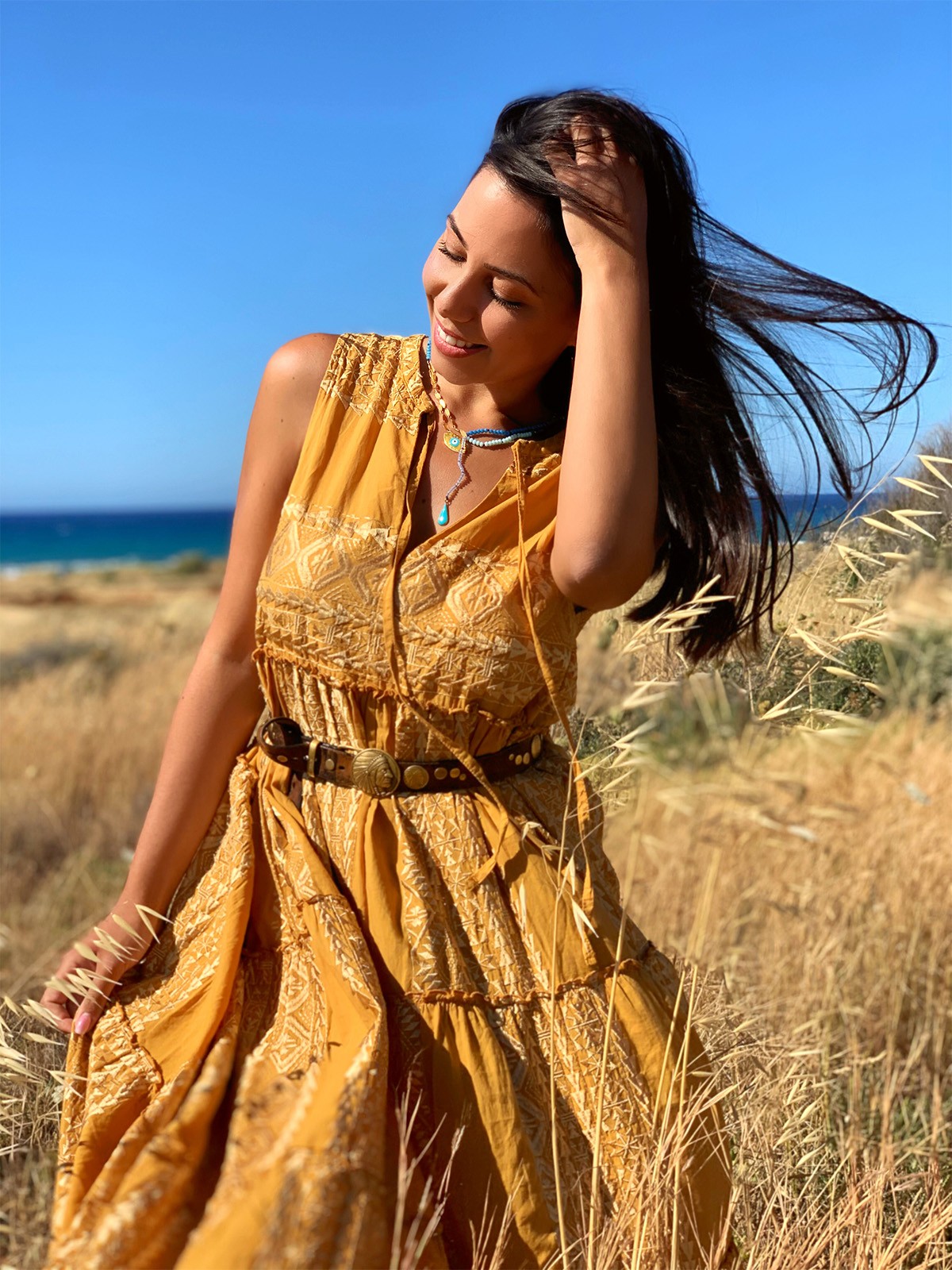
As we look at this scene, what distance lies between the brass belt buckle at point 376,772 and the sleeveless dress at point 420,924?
2 centimetres

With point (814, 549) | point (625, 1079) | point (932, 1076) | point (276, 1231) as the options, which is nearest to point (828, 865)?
point (932, 1076)

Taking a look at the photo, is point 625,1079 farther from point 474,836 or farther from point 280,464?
point 280,464

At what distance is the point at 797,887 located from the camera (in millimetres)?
2848

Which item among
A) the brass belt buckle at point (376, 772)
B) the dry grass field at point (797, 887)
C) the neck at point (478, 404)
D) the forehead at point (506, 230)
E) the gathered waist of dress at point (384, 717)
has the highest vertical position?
the forehead at point (506, 230)

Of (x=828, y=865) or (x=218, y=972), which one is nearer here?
(x=218, y=972)

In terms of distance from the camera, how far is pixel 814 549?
2273 mm

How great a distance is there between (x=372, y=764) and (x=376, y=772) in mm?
12

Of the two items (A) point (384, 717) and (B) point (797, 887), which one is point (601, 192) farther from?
(B) point (797, 887)

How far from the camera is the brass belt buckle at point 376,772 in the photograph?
173 centimetres

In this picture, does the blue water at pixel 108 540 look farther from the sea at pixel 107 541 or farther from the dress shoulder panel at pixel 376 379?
the dress shoulder panel at pixel 376 379

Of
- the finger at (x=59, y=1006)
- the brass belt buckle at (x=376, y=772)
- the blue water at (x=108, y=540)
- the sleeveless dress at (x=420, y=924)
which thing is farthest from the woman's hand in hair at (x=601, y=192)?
the blue water at (x=108, y=540)

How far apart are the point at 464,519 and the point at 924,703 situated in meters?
3.75

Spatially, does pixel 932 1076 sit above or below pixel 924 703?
below

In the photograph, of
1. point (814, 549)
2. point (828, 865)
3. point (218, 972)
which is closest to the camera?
point (218, 972)
